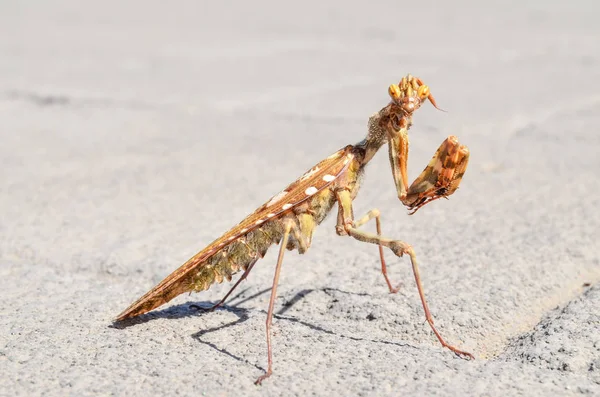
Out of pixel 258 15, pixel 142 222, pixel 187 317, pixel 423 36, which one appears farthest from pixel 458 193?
pixel 258 15

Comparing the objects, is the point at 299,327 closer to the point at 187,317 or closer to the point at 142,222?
the point at 187,317

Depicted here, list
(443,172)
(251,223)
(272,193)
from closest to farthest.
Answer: (443,172) → (251,223) → (272,193)

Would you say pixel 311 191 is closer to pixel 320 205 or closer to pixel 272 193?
pixel 320 205

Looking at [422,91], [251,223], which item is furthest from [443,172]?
[251,223]

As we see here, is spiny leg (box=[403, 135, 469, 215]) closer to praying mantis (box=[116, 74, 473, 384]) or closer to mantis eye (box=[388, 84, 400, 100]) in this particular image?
praying mantis (box=[116, 74, 473, 384])

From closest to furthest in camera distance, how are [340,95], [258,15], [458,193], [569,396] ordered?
[569,396], [458,193], [340,95], [258,15]

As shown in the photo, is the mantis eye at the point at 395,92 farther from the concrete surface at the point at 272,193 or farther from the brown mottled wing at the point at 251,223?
the concrete surface at the point at 272,193

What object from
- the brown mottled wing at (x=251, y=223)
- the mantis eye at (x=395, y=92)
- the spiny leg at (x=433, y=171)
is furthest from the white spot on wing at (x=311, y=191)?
the mantis eye at (x=395, y=92)
